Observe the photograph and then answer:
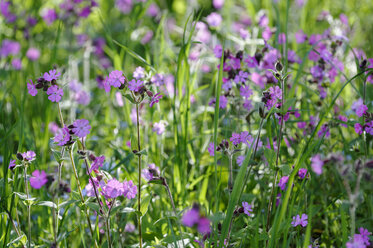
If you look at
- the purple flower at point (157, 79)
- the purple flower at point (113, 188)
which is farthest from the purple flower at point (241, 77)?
the purple flower at point (113, 188)

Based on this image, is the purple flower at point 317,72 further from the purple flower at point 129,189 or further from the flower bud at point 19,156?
the flower bud at point 19,156

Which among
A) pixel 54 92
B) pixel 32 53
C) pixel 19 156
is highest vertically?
pixel 32 53

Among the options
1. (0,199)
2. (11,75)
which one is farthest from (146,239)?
(11,75)

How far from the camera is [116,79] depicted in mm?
1432

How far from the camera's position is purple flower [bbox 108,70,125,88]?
1.42 m

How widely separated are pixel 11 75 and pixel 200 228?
98.8 inches

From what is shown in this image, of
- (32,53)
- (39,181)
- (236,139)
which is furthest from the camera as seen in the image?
(32,53)

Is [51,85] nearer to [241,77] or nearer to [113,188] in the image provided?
[113,188]

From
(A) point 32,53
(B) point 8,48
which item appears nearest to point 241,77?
(A) point 32,53

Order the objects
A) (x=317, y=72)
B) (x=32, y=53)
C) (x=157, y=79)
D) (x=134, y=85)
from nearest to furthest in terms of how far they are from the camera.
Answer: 1. (x=134, y=85)
2. (x=157, y=79)
3. (x=317, y=72)
4. (x=32, y=53)

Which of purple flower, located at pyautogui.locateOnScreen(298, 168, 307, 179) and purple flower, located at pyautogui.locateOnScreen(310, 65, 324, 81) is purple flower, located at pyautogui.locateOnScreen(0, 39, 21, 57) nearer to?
purple flower, located at pyautogui.locateOnScreen(310, 65, 324, 81)

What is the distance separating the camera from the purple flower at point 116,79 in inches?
55.7

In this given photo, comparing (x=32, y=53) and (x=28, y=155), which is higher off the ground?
(x=32, y=53)

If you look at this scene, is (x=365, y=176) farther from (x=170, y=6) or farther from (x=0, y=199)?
(x=170, y=6)
